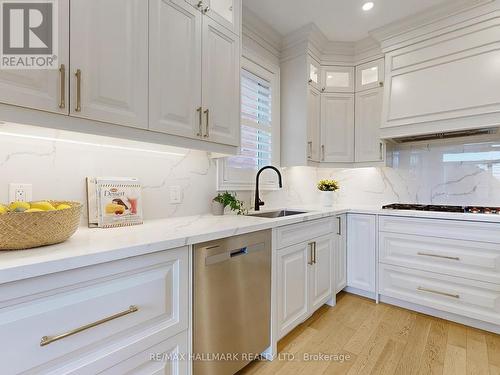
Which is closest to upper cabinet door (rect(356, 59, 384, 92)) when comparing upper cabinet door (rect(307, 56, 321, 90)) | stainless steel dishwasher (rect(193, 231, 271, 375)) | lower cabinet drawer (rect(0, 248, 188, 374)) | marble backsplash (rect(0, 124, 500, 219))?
upper cabinet door (rect(307, 56, 321, 90))

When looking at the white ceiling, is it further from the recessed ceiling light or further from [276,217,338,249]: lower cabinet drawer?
[276,217,338,249]: lower cabinet drawer

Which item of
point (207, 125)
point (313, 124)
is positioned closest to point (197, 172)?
point (207, 125)

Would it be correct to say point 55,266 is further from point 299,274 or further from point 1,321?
point 299,274

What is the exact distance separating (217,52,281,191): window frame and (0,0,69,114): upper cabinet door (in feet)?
3.89

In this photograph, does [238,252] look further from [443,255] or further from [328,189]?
[443,255]

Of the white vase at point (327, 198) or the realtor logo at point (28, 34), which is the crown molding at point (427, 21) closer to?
the white vase at point (327, 198)

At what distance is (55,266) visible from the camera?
72cm

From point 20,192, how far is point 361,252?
259 cm

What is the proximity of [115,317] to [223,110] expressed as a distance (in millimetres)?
1259

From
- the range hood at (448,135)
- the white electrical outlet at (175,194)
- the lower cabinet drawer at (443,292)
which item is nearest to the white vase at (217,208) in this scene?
the white electrical outlet at (175,194)

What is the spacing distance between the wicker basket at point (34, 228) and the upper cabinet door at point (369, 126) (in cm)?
267

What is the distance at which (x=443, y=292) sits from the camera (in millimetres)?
2064

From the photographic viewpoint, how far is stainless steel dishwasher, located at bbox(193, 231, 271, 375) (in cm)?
118

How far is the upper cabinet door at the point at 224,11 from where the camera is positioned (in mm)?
1509
